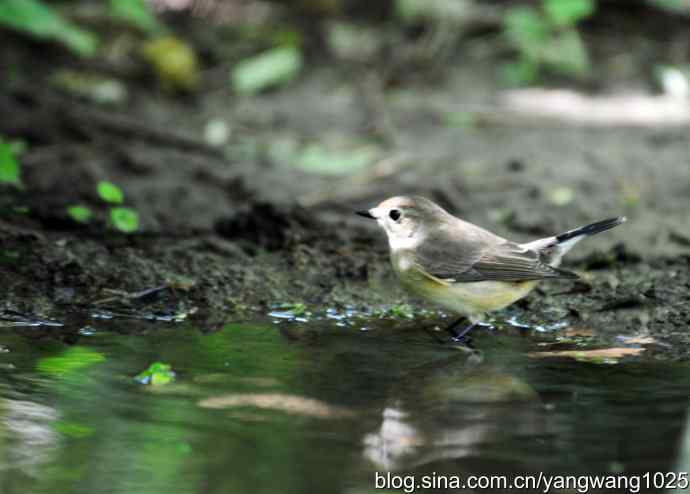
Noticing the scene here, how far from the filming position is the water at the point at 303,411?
3424 mm

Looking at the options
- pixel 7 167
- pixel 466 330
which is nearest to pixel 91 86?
pixel 7 167

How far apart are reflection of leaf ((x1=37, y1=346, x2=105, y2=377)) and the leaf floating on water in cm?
70

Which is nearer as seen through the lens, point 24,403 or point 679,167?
point 24,403

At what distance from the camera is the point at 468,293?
5434mm

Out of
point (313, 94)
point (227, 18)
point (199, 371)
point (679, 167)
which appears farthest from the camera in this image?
point (227, 18)

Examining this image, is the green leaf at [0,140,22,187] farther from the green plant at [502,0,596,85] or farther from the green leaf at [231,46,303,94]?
the green plant at [502,0,596,85]

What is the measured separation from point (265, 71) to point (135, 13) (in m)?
1.47

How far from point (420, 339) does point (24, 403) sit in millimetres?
2177

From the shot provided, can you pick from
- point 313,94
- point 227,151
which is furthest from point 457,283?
point 313,94

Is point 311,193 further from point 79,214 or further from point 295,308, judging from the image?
point 295,308

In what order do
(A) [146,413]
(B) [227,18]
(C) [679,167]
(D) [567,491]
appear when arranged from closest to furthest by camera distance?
1. (D) [567,491]
2. (A) [146,413]
3. (C) [679,167]
4. (B) [227,18]

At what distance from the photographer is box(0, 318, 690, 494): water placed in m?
3.42

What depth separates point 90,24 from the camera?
10.4 m

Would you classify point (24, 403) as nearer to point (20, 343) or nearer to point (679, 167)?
point (20, 343)
